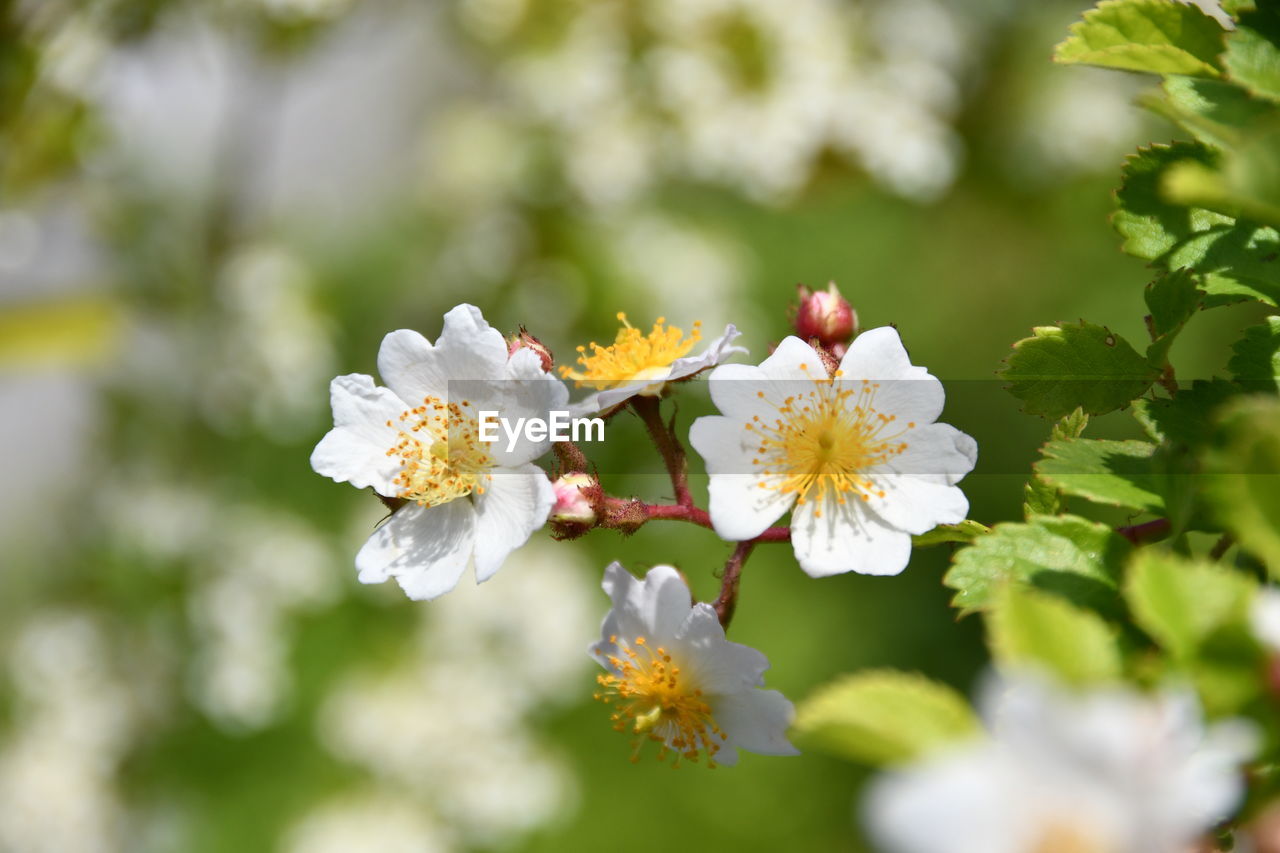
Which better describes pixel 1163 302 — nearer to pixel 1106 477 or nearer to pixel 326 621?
pixel 1106 477

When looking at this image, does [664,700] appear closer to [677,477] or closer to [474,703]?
[677,477]

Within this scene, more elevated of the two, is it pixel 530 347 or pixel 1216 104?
pixel 1216 104

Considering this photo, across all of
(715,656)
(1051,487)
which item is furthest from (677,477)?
(1051,487)

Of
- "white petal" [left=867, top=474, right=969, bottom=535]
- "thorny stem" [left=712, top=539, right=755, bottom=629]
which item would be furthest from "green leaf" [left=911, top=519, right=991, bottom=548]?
"thorny stem" [left=712, top=539, right=755, bottom=629]

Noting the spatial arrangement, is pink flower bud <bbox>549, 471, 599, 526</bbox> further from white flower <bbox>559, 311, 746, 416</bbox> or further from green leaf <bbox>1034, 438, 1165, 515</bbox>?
green leaf <bbox>1034, 438, 1165, 515</bbox>

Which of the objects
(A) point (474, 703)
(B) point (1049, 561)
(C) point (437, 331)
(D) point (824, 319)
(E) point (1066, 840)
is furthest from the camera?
(C) point (437, 331)

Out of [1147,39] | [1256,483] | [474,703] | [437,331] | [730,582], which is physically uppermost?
[1147,39]
